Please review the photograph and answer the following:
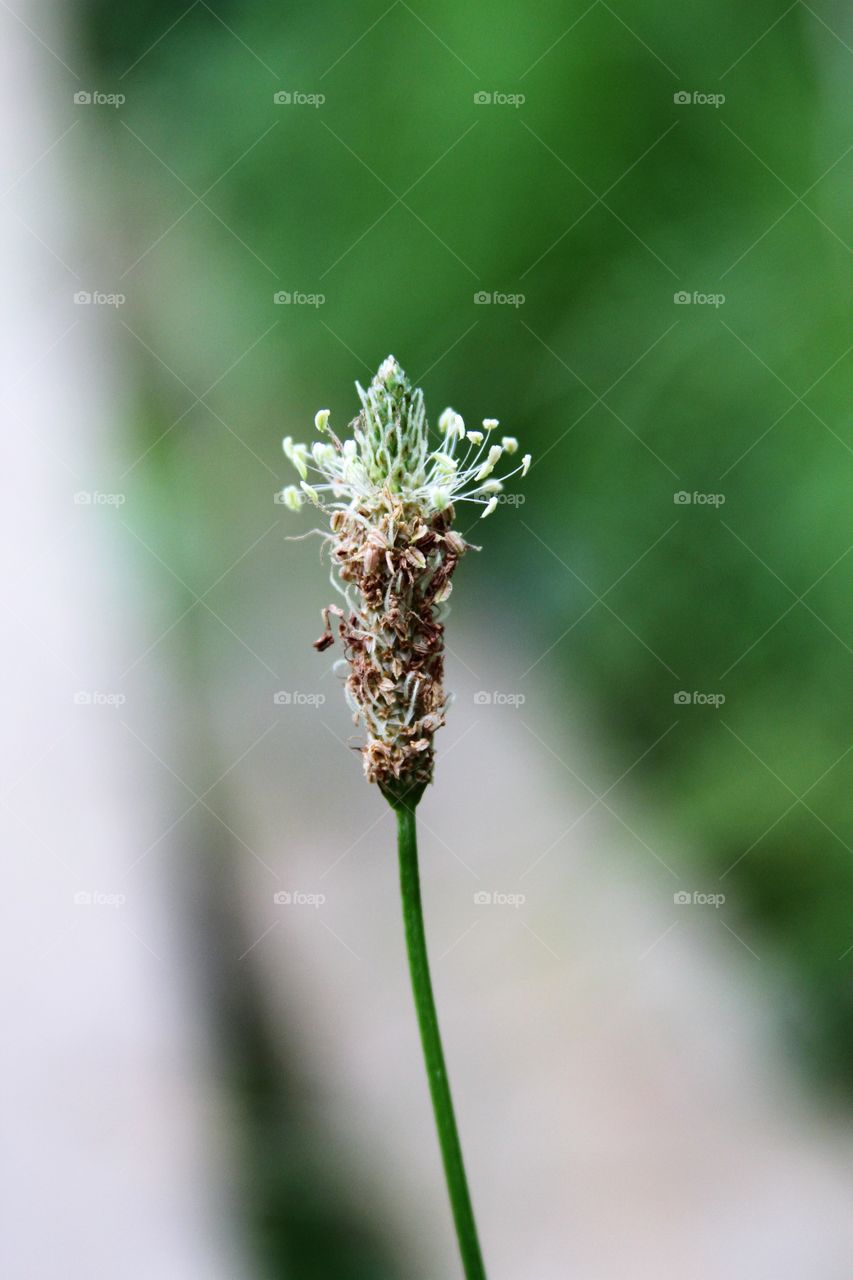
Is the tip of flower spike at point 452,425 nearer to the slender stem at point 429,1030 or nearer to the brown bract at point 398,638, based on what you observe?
the brown bract at point 398,638

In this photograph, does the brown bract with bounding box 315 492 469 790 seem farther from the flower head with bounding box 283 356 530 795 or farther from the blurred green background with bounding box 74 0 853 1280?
the blurred green background with bounding box 74 0 853 1280

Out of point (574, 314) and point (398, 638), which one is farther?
point (574, 314)

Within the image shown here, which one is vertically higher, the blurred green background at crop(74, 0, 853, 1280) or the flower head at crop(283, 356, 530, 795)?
the blurred green background at crop(74, 0, 853, 1280)

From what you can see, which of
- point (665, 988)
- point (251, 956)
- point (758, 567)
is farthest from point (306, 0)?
point (665, 988)

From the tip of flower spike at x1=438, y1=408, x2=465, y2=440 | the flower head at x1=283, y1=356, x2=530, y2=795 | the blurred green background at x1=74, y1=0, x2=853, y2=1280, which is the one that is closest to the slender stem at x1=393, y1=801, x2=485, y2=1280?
the flower head at x1=283, y1=356, x2=530, y2=795

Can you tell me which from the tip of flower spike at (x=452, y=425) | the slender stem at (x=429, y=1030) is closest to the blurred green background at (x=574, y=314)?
the tip of flower spike at (x=452, y=425)

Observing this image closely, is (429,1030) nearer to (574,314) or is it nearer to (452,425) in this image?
(452,425)

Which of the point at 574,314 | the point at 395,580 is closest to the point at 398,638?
the point at 395,580

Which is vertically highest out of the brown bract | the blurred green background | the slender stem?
the blurred green background
